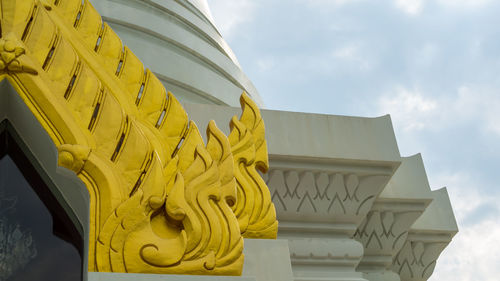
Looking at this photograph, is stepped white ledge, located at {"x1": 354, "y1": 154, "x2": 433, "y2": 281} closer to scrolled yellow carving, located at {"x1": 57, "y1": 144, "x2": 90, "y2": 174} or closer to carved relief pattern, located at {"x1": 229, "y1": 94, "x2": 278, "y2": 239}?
carved relief pattern, located at {"x1": 229, "y1": 94, "x2": 278, "y2": 239}

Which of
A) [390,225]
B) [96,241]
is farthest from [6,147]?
[390,225]

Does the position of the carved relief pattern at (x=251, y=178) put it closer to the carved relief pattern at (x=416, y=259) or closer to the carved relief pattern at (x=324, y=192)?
the carved relief pattern at (x=324, y=192)

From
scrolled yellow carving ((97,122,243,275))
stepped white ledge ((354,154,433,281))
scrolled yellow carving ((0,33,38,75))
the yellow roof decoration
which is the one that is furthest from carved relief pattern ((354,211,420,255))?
scrolled yellow carving ((0,33,38,75))

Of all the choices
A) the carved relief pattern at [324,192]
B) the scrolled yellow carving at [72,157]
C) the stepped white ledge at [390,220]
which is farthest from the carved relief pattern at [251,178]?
the stepped white ledge at [390,220]

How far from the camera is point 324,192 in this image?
359 centimetres

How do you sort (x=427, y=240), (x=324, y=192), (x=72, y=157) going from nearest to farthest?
(x=72, y=157), (x=324, y=192), (x=427, y=240)

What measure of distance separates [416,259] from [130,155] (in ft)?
10.3

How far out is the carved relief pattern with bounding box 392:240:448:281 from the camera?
450 centimetres

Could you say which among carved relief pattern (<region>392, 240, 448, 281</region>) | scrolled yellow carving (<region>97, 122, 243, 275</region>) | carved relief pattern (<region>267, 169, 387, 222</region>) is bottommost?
scrolled yellow carving (<region>97, 122, 243, 275</region>)

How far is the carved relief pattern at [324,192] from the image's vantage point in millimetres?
3518

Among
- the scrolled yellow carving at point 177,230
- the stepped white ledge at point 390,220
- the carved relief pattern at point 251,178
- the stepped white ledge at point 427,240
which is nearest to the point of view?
the scrolled yellow carving at point 177,230

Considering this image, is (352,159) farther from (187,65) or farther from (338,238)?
(187,65)

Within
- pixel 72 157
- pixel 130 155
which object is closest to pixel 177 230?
pixel 130 155

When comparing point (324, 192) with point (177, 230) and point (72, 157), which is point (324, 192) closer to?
point (177, 230)
